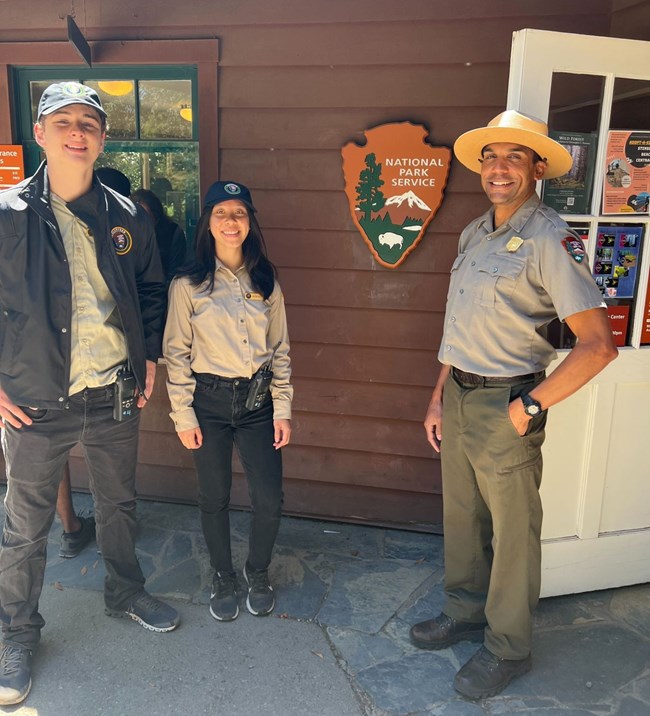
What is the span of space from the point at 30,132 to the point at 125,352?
1781 mm

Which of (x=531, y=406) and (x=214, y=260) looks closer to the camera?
(x=531, y=406)

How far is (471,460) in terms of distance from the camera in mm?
2312

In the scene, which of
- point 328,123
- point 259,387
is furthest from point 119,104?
point 259,387

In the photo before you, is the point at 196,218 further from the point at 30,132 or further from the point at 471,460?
the point at 471,460

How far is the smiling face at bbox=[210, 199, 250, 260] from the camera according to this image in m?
2.39

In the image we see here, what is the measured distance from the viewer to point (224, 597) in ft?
8.77

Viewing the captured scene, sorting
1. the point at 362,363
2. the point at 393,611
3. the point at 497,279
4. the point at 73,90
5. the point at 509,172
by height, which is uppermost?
the point at 73,90

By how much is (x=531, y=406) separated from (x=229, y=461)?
122 centimetres

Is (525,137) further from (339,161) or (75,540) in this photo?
(75,540)

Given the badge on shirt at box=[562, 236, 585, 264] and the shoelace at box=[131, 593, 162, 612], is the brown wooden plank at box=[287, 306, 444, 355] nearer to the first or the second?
the badge on shirt at box=[562, 236, 585, 264]

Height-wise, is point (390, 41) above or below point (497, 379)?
above

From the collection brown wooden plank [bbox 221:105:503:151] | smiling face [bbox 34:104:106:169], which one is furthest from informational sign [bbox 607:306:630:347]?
smiling face [bbox 34:104:106:169]

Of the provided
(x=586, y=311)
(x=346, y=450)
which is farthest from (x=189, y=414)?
(x=586, y=311)

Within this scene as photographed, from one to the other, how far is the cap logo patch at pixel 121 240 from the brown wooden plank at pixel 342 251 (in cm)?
100
